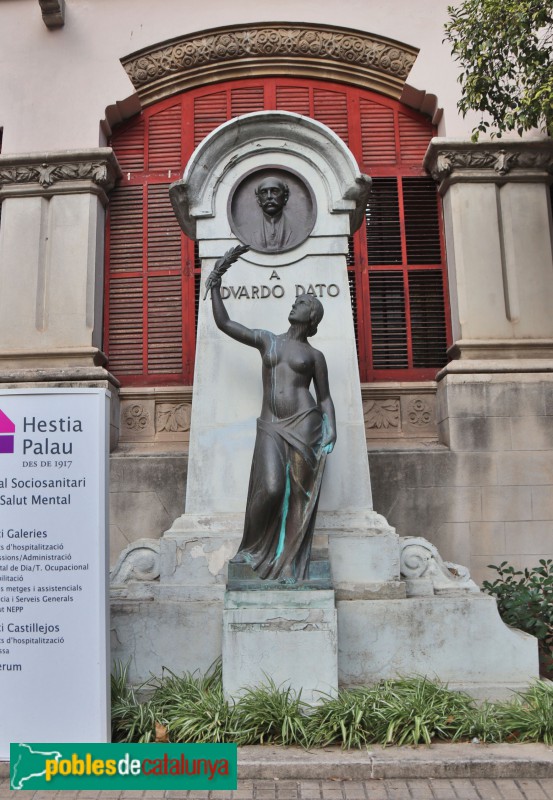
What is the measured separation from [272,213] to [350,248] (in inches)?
156

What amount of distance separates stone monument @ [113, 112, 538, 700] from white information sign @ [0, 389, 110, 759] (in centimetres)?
124

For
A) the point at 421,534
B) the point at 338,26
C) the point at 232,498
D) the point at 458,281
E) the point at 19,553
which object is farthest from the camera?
the point at 338,26

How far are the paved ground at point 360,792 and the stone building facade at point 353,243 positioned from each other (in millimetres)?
4810

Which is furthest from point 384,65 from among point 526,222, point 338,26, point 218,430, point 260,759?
point 260,759

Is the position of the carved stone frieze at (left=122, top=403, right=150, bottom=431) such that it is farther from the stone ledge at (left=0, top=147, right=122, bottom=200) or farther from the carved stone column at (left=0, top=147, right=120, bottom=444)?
the stone ledge at (left=0, top=147, right=122, bottom=200)

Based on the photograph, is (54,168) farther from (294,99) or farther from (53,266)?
(294,99)

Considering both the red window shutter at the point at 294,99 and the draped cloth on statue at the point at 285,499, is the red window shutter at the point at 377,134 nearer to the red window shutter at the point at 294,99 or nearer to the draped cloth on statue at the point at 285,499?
the red window shutter at the point at 294,99

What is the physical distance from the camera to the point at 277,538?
20.4ft

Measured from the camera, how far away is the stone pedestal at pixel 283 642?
5.73 m

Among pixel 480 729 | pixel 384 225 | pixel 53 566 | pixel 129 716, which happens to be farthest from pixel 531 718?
pixel 384 225

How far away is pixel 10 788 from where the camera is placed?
4.71m

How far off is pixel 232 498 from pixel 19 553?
236 centimetres

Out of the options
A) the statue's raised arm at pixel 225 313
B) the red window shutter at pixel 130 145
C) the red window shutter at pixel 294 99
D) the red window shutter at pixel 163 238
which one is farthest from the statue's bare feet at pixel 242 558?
the red window shutter at pixel 294 99

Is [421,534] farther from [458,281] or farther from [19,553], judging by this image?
[19,553]
